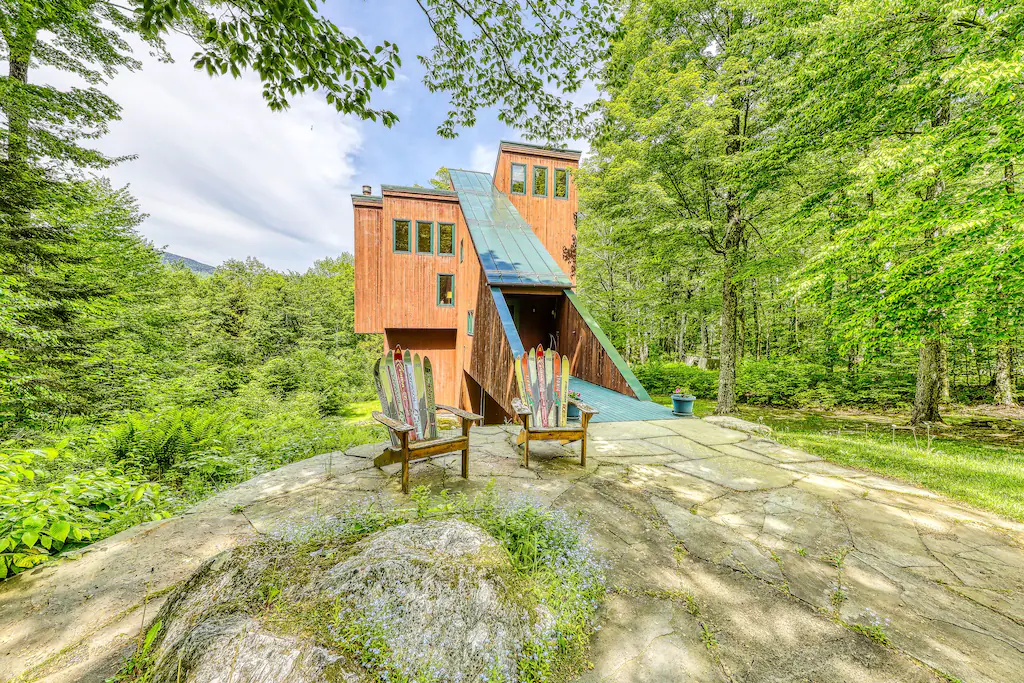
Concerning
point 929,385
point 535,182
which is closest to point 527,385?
point 929,385

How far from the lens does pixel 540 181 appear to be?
1087cm

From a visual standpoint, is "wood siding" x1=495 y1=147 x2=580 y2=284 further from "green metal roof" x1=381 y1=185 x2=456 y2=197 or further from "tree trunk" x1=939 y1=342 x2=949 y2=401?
"tree trunk" x1=939 y1=342 x2=949 y2=401

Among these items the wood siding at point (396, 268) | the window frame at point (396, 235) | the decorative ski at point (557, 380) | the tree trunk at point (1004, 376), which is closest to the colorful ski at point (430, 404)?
the decorative ski at point (557, 380)

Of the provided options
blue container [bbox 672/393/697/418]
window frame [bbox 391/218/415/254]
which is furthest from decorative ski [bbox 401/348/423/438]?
window frame [bbox 391/218/415/254]

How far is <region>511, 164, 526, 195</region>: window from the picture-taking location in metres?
10.7

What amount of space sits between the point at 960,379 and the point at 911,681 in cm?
1771

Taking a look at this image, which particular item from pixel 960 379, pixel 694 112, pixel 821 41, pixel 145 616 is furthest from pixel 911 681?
pixel 960 379

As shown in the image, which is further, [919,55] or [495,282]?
[495,282]

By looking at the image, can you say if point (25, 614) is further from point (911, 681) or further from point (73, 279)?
point (73, 279)

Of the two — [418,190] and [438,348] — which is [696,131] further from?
[438,348]

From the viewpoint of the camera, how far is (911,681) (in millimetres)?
1339

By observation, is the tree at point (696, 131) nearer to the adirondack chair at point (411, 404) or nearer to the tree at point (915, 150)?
the tree at point (915, 150)

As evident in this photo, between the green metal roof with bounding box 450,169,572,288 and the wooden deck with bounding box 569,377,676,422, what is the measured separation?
2.31 meters

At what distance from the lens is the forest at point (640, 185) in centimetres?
287
